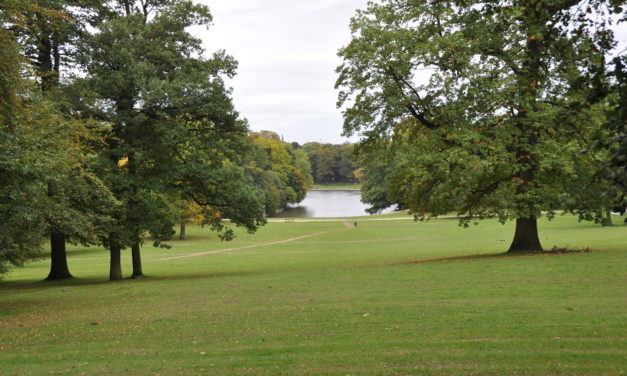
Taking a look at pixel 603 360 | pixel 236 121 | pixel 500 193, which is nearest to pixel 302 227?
pixel 236 121

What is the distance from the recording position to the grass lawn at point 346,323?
296 inches

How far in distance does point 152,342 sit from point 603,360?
748 cm

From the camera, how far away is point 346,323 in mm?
10273

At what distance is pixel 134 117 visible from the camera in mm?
21281

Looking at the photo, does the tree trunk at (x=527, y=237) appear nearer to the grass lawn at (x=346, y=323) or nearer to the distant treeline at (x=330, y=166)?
the grass lawn at (x=346, y=323)

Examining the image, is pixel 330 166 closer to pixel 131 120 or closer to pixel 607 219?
pixel 607 219

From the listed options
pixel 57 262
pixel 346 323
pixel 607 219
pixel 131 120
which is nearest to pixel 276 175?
pixel 607 219

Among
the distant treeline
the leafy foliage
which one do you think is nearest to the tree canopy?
the leafy foliage

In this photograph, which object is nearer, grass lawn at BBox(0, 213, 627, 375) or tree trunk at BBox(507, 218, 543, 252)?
grass lawn at BBox(0, 213, 627, 375)

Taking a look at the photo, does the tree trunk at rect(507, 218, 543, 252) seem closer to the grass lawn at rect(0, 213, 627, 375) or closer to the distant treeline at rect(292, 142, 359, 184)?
the grass lawn at rect(0, 213, 627, 375)

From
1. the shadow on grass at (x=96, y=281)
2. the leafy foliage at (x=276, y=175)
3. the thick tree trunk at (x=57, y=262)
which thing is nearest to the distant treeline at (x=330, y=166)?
the leafy foliage at (x=276, y=175)

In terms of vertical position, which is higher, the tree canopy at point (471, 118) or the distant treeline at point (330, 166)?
the distant treeline at point (330, 166)

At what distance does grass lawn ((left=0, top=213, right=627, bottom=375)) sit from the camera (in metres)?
7.53

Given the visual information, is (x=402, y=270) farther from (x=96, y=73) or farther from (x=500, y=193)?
(x=96, y=73)
